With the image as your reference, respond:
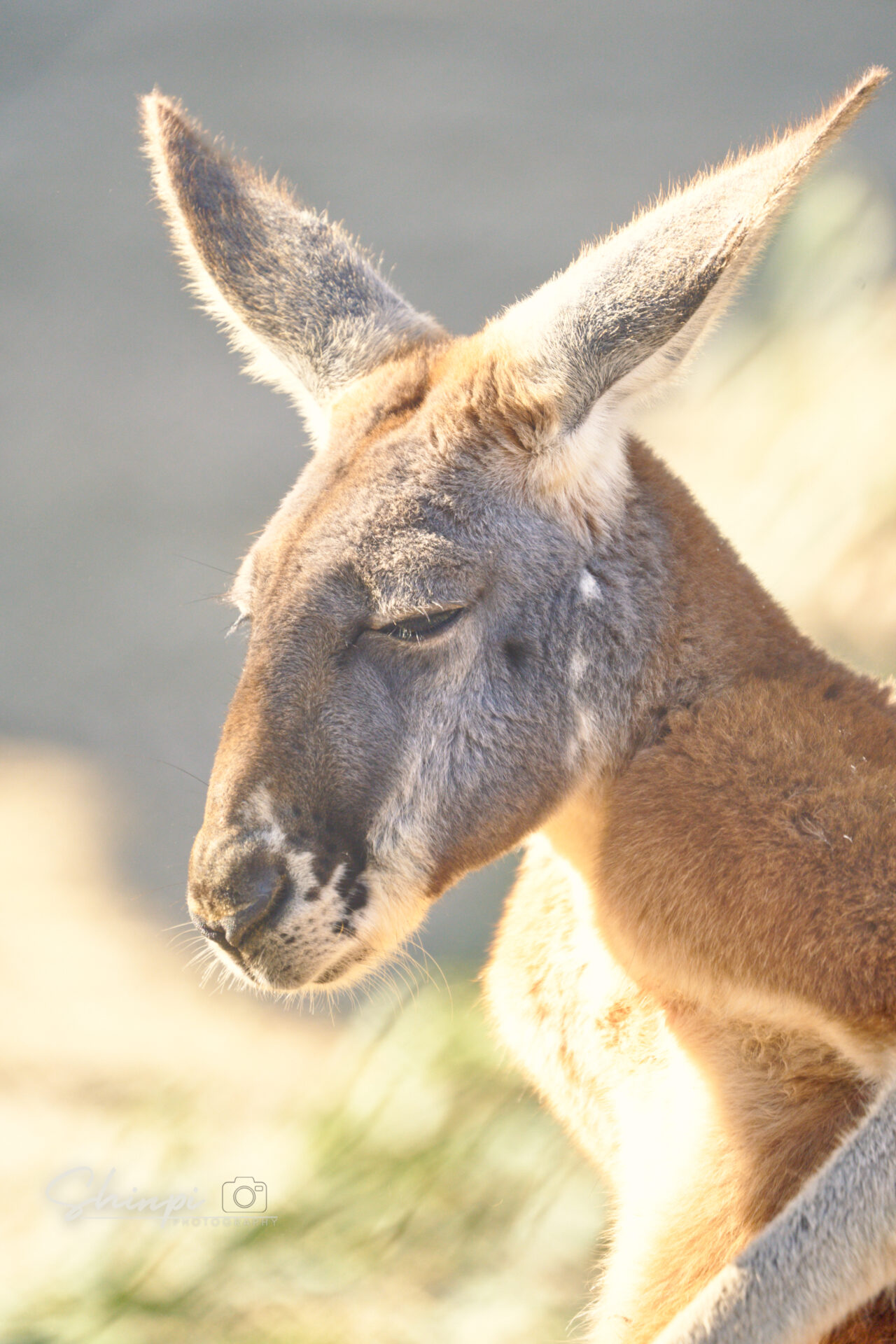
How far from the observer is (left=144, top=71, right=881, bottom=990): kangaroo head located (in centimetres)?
172

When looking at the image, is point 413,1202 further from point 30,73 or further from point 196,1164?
point 30,73

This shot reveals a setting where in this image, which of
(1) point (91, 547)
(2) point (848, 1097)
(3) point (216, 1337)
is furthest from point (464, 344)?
(3) point (216, 1337)

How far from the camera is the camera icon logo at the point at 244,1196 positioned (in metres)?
2.93

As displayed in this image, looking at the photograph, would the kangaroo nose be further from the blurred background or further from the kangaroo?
the blurred background

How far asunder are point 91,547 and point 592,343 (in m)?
2.50

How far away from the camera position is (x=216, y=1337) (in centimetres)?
265

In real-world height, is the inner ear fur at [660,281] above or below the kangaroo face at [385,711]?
above

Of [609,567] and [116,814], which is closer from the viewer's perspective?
[609,567]

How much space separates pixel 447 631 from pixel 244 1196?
1.92 meters

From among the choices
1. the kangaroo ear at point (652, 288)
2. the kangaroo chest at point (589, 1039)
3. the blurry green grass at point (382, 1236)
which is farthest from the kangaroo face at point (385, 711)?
the blurry green grass at point (382, 1236)

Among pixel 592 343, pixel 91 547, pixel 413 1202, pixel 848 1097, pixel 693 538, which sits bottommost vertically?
pixel 413 1202

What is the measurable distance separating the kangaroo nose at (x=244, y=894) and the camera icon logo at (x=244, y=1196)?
5.07 feet
